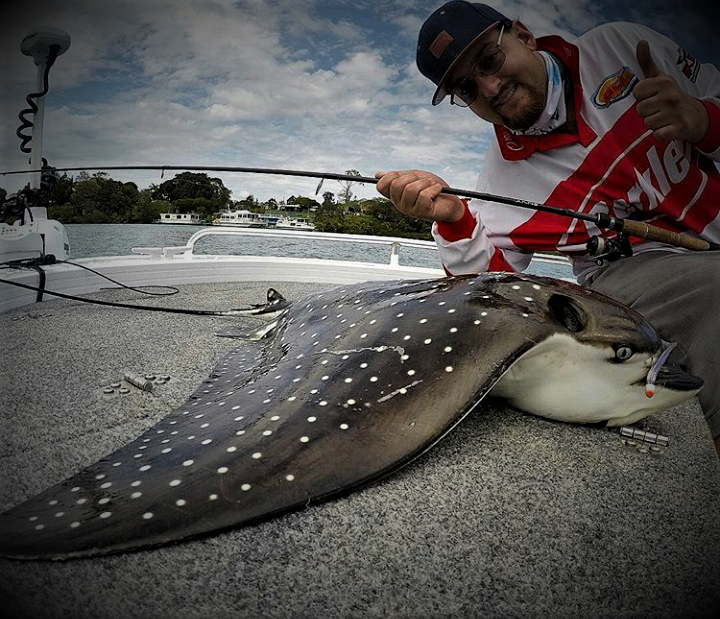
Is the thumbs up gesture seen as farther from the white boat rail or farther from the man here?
the white boat rail

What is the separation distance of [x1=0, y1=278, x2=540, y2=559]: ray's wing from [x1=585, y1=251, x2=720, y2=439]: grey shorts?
63 cm

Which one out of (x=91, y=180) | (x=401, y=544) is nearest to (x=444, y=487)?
(x=401, y=544)

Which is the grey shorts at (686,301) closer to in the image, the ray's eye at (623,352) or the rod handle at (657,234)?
→ the rod handle at (657,234)

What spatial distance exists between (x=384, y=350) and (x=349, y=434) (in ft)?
0.81

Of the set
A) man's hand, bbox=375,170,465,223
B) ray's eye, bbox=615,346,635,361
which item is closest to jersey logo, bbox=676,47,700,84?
man's hand, bbox=375,170,465,223

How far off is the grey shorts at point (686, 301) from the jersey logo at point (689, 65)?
1.64ft

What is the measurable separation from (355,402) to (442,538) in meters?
0.28

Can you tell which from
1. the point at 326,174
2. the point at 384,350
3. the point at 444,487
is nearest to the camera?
the point at 444,487

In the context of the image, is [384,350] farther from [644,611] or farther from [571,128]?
[571,128]

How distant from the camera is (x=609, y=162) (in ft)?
4.89

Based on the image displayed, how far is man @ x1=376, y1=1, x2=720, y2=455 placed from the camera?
123 centimetres

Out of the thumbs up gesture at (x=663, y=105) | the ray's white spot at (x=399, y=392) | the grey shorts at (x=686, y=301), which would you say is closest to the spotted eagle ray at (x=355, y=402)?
the ray's white spot at (x=399, y=392)

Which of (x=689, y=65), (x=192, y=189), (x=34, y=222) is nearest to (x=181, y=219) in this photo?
(x=192, y=189)

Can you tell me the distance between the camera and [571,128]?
5.05 ft
